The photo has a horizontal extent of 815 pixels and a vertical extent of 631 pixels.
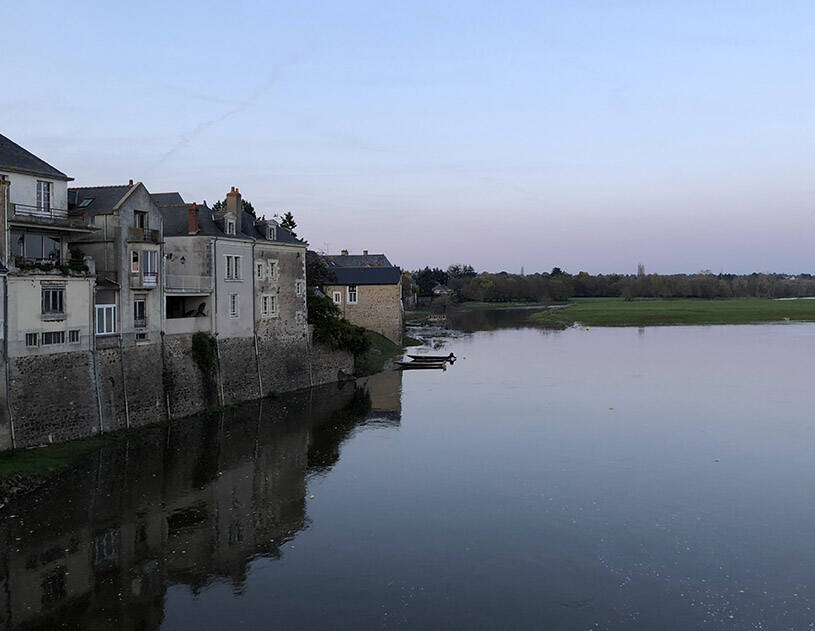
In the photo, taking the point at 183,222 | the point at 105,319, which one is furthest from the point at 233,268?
the point at 105,319

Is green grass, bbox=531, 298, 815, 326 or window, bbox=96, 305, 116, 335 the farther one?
green grass, bbox=531, 298, 815, 326

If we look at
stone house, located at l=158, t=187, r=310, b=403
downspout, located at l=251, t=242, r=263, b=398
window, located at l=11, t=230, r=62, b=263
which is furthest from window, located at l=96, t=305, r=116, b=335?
downspout, located at l=251, t=242, r=263, b=398

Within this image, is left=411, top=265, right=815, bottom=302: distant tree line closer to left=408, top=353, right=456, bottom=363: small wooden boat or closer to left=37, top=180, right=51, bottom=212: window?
left=408, top=353, right=456, bottom=363: small wooden boat

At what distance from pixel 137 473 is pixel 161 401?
317 inches

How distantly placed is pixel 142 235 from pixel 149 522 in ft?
50.8

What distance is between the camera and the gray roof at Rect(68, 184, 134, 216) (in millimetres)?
30359

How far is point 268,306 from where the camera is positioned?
41.3 metres

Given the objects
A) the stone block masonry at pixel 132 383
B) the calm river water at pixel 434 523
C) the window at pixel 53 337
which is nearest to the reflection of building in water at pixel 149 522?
the calm river water at pixel 434 523

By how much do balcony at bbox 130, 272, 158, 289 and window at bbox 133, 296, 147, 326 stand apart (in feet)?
2.17

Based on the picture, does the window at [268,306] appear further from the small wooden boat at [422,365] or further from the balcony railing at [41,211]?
Answer: the small wooden boat at [422,365]

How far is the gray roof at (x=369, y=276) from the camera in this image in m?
66.6

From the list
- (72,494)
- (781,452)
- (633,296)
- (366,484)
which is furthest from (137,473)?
(633,296)

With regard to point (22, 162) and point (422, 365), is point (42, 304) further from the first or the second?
point (422, 365)

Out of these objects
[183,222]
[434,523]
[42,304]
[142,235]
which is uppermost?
[183,222]
